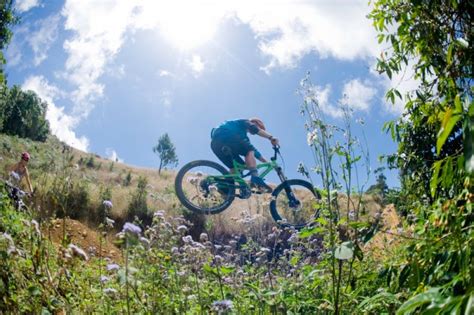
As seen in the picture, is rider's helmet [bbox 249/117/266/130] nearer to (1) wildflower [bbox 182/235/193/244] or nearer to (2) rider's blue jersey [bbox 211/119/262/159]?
(2) rider's blue jersey [bbox 211/119/262/159]

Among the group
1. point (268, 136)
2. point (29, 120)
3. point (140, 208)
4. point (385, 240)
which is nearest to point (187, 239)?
point (385, 240)

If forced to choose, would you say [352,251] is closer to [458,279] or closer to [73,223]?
[458,279]

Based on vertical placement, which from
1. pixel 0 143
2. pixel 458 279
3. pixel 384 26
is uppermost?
pixel 0 143

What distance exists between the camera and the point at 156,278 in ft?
9.82

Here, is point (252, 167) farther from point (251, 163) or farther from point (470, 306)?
point (470, 306)

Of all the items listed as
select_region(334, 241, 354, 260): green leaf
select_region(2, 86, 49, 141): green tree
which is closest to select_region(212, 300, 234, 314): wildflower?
select_region(334, 241, 354, 260): green leaf

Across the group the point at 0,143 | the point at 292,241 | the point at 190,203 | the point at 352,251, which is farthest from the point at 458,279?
the point at 0,143

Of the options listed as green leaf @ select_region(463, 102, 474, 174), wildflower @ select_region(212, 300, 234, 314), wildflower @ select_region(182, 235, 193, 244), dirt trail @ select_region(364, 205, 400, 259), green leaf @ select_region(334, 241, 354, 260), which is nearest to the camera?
green leaf @ select_region(463, 102, 474, 174)

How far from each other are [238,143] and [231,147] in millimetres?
198

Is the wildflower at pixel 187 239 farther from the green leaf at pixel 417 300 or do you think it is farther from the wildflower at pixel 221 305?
the green leaf at pixel 417 300

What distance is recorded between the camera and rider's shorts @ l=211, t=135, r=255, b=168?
9.83 m

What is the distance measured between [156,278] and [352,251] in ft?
6.03

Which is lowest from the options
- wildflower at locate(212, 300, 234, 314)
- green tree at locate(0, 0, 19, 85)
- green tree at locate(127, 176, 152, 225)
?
wildflower at locate(212, 300, 234, 314)

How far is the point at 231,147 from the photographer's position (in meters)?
9.90
